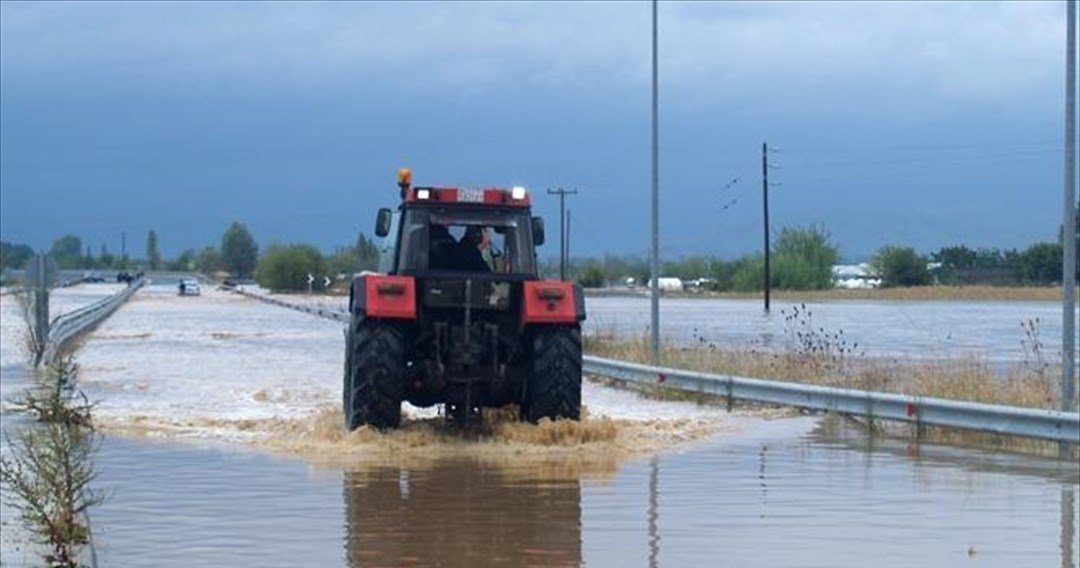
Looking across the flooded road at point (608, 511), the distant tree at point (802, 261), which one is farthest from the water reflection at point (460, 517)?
the distant tree at point (802, 261)

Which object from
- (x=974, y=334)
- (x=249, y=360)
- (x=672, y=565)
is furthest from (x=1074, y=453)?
(x=974, y=334)

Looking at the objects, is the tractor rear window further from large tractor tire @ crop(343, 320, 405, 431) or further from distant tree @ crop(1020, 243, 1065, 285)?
distant tree @ crop(1020, 243, 1065, 285)

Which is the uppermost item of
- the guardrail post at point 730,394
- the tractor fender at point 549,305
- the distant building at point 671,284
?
the distant building at point 671,284

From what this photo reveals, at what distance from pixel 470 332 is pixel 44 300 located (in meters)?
24.9

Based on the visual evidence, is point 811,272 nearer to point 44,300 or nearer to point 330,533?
point 44,300

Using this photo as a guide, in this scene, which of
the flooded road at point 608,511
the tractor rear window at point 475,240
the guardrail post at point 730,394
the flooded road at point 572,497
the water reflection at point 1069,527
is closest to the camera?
the water reflection at point 1069,527

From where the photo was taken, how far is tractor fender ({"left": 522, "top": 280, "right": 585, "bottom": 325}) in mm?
19984

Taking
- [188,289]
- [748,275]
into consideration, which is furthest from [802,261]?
[188,289]

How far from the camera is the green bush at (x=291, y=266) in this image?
141 m

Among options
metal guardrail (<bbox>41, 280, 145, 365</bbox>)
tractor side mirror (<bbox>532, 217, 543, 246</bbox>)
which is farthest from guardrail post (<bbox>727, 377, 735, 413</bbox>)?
metal guardrail (<bbox>41, 280, 145, 365</bbox>)

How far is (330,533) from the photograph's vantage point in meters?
14.0

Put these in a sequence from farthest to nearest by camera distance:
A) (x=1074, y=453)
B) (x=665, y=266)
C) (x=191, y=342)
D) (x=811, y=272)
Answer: (x=665, y=266), (x=811, y=272), (x=191, y=342), (x=1074, y=453)

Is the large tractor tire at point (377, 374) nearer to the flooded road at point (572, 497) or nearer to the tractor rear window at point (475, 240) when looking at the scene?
the flooded road at point (572, 497)

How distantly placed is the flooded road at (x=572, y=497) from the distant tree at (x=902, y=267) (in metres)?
98.8
